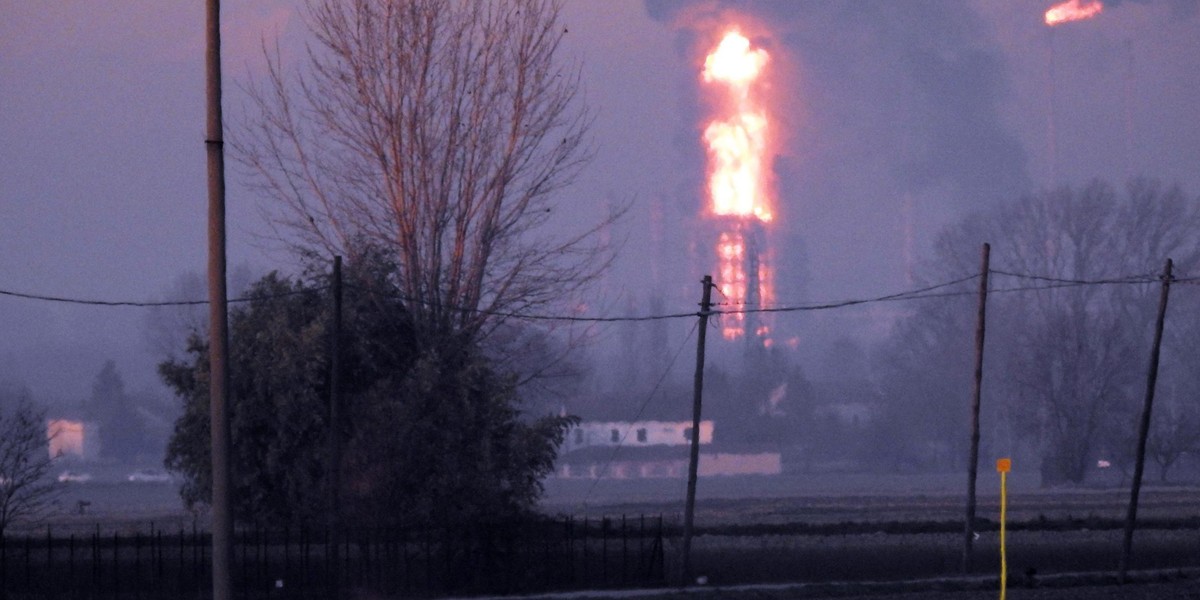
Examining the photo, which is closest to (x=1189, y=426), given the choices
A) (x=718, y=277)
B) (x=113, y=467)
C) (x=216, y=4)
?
(x=718, y=277)

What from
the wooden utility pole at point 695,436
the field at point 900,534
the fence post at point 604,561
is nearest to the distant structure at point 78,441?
the field at point 900,534

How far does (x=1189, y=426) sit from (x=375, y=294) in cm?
6457

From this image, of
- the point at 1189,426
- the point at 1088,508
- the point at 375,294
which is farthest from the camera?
the point at 1189,426

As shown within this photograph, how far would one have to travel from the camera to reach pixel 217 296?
514 inches

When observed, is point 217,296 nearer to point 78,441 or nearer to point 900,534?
point 900,534

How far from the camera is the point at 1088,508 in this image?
174ft

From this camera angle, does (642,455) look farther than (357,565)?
Yes

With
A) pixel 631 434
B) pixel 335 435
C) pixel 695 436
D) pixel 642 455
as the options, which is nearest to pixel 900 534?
pixel 695 436

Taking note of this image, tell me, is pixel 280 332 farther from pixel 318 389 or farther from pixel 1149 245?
pixel 1149 245

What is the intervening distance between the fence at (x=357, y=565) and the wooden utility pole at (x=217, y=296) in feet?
39.8

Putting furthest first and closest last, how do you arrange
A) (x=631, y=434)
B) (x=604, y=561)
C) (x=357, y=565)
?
(x=631, y=434) → (x=604, y=561) → (x=357, y=565)

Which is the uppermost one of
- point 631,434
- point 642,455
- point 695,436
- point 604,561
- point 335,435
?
point 335,435

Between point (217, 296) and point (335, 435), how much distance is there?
13.6 m

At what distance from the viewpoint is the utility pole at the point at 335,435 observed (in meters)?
25.6
